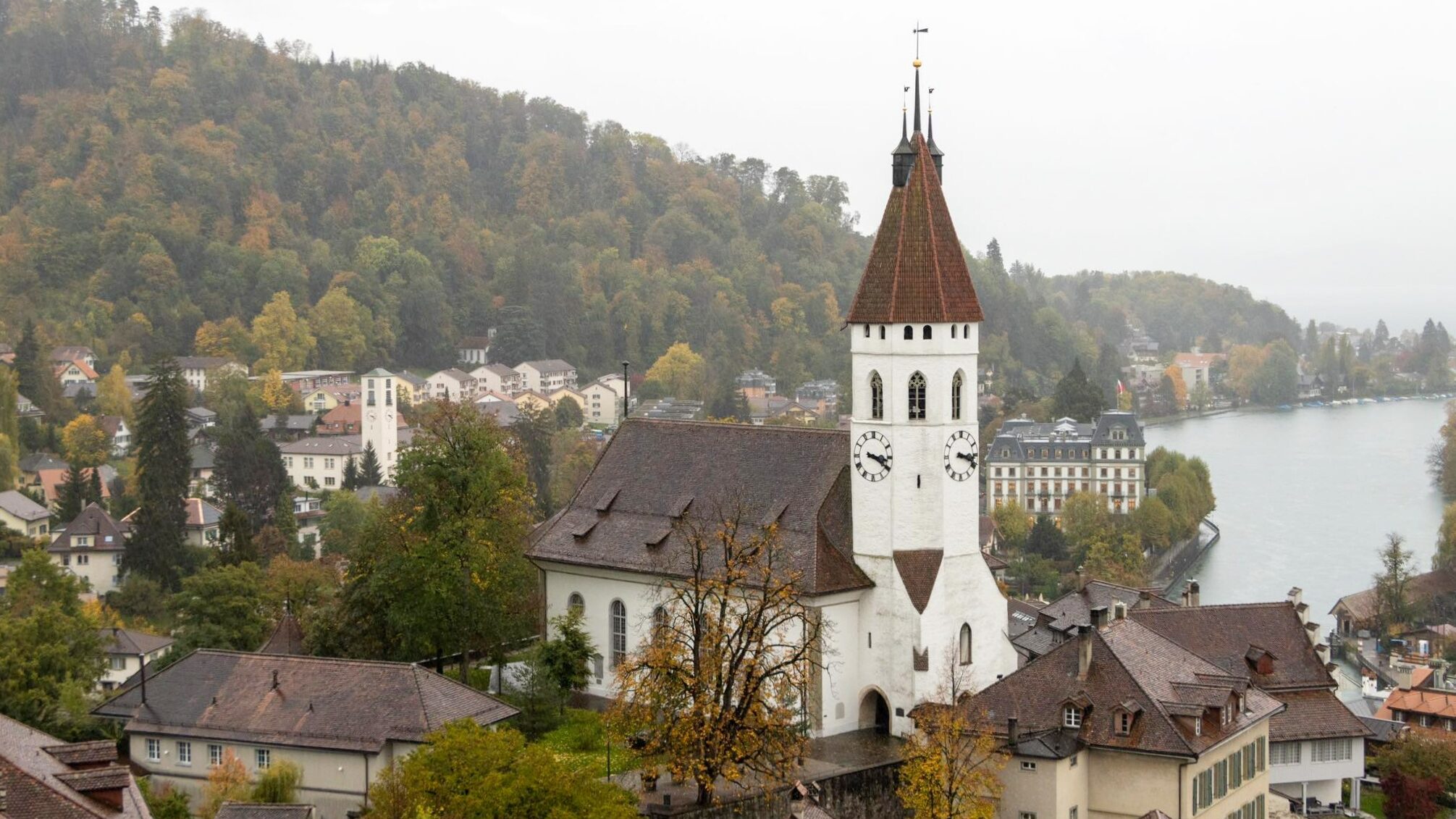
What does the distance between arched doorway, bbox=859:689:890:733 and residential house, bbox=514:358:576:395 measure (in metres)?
118

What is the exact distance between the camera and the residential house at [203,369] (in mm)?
141375

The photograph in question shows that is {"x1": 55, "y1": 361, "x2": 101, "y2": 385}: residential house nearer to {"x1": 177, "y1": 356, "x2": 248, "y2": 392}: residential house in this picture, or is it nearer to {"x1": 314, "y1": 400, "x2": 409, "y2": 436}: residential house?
{"x1": 177, "y1": 356, "x2": 248, "y2": 392}: residential house

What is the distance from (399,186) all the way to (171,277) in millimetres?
46632

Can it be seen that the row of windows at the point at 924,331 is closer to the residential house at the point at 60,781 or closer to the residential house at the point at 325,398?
the residential house at the point at 60,781

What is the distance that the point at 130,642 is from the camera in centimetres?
6481

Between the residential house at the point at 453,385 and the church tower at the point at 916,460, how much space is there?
112255mm

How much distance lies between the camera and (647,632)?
46406 millimetres

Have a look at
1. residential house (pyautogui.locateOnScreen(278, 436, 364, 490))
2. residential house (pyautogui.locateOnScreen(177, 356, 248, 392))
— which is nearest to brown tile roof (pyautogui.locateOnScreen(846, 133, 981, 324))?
residential house (pyautogui.locateOnScreen(278, 436, 364, 490))

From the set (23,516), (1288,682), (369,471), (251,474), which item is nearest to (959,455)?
(1288,682)

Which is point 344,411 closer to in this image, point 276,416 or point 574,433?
point 276,416

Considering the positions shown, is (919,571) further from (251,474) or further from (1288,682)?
(251,474)

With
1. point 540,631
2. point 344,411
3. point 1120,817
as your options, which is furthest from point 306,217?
point 1120,817

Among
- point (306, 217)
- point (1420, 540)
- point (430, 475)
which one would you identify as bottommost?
point (1420, 540)

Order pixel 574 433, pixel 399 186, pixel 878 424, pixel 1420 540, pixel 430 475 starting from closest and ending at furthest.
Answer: pixel 878 424, pixel 430 475, pixel 1420 540, pixel 574 433, pixel 399 186
